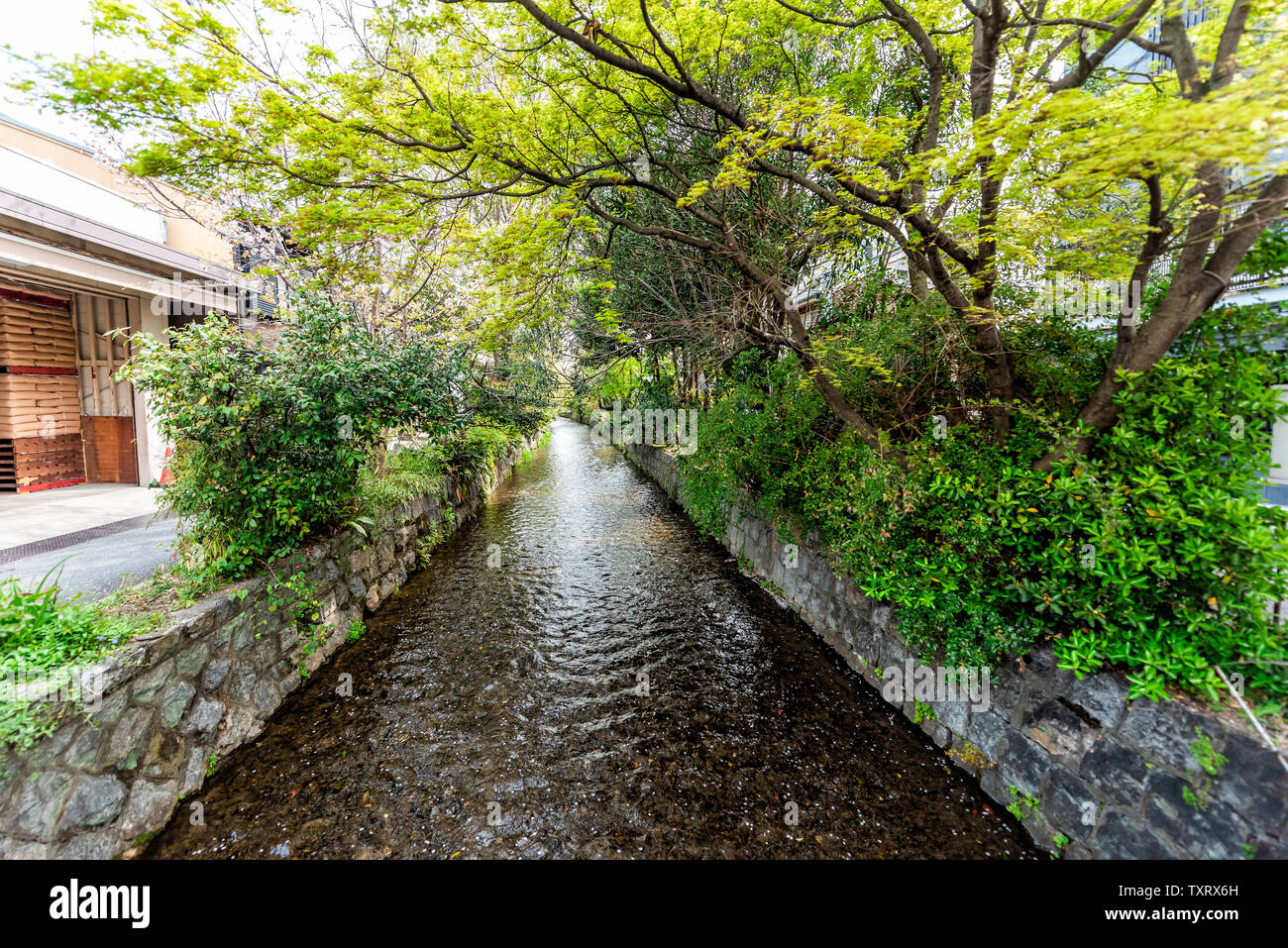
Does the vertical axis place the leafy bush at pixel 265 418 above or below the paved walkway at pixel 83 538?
above

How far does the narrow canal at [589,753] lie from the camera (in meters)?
2.93

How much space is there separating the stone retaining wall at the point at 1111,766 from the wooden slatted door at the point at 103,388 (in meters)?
12.8

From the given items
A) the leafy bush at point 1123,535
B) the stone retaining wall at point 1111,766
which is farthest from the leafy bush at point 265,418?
the stone retaining wall at point 1111,766

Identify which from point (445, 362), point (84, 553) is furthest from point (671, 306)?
point (84, 553)

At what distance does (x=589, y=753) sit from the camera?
3645 mm

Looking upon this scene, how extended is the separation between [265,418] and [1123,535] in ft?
20.7

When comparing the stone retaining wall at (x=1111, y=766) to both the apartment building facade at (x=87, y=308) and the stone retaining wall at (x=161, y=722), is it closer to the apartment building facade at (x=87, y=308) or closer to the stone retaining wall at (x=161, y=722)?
the stone retaining wall at (x=161, y=722)

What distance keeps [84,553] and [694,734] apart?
639 centimetres

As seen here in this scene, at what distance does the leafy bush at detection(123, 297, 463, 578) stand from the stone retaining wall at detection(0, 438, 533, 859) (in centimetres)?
45

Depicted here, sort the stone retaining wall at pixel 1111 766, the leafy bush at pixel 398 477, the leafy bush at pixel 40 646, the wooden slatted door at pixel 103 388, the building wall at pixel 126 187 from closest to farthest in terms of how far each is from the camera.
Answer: the stone retaining wall at pixel 1111 766
the leafy bush at pixel 40 646
the leafy bush at pixel 398 477
the building wall at pixel 126 187
the wooden slatted door at pixel 103 388

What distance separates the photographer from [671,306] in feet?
27.4

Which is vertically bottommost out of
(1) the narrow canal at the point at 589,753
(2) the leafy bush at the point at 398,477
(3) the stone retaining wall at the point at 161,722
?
(1) the narrow canal at the point at 589,753

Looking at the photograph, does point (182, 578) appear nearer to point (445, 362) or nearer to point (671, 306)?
point (445, 362)
